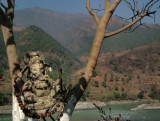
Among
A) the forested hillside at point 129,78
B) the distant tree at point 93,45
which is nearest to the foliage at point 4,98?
the forested hillside at point 129,78

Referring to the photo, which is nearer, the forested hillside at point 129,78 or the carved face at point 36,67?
the carved face at point 36,67

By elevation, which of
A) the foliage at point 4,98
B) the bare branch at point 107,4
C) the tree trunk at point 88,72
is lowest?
the foliage at point 4,98

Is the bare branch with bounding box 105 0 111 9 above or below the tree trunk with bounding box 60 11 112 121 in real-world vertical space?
above

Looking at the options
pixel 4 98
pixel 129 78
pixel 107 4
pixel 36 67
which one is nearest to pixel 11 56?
pixel 36 67

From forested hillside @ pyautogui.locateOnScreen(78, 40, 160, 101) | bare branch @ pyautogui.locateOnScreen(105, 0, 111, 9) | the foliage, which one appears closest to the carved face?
bare branch @ pyautogui.locateOnScreen(105, 0, 111, 9)

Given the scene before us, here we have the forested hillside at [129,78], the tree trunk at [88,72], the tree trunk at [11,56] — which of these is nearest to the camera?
the tree trunk at [88,72]

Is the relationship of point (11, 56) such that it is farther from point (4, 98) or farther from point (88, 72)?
point (4, 98)

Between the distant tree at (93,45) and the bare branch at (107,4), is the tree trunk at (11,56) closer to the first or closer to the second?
the distant tree at (93,45)

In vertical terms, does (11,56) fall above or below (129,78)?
above

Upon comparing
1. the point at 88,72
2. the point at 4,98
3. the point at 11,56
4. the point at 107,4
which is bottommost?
the point at 4,98

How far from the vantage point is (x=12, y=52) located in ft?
8.54

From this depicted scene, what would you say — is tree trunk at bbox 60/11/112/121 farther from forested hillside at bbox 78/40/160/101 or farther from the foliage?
forested hillside at bbox 78/40/160/101

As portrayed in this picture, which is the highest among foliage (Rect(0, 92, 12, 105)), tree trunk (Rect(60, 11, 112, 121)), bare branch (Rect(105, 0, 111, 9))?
bare branch (Rect(105, 0, 111, 9))

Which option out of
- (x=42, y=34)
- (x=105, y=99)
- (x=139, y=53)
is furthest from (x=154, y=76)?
(x=42, y=34)
